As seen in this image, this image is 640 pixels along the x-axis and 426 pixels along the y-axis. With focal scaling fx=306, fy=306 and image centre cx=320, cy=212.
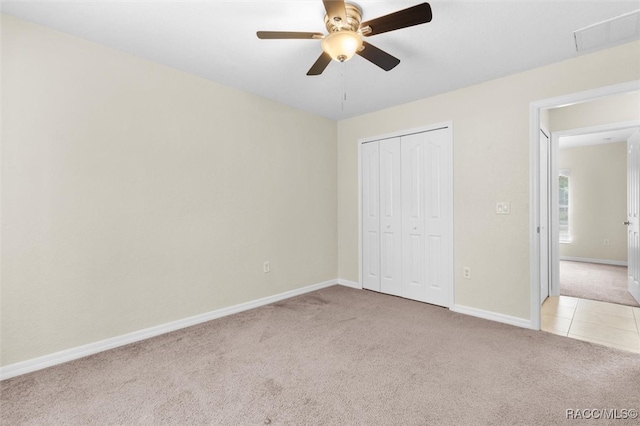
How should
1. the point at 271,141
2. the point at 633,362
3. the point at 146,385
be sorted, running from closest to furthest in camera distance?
the point at 146,385
the point at 633,362
the point at 271,141

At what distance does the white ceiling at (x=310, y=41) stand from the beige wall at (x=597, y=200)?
4.53 m

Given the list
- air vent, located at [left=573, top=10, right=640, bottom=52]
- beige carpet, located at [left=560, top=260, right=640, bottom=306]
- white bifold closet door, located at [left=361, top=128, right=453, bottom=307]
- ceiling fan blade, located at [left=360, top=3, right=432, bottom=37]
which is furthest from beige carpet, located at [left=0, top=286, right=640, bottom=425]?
air vent, located at [left=573, top=10, right=640, bottom=52]

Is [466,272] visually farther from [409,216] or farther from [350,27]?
[350,27]

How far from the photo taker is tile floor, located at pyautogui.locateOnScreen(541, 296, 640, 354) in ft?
8.75

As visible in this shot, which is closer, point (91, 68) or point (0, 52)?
point (0, 52)

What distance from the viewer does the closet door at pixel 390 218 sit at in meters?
3.96

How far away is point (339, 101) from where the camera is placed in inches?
147

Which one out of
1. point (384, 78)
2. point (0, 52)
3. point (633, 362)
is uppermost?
point (384, 78)

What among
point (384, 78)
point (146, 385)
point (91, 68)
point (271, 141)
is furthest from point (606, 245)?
point (91, 68)

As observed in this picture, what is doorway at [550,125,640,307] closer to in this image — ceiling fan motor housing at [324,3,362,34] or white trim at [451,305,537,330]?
white trim at [451,305,537,330]

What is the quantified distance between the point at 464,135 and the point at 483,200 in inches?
29.1

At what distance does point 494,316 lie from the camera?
3.12 m

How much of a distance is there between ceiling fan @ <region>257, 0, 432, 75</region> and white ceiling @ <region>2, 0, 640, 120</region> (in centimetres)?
15

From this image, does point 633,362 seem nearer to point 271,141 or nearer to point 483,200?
point 483,200
